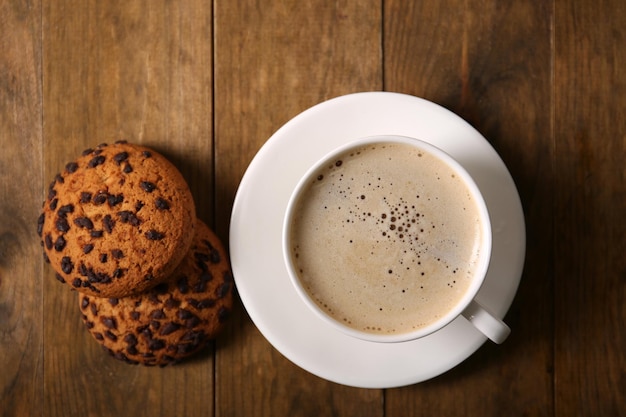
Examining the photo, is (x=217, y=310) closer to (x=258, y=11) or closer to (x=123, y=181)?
(x=123, y=181)

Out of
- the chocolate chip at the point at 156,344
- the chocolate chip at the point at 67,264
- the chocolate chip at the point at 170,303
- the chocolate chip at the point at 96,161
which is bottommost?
the chocolate chip at the point at 156,344

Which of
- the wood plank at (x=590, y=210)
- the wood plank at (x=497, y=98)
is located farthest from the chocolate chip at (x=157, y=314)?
the wood plank at (x=590, y=210)

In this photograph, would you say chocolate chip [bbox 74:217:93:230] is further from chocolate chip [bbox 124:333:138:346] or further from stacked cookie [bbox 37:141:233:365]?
chocolate chip [bbox 124:333:138:346]

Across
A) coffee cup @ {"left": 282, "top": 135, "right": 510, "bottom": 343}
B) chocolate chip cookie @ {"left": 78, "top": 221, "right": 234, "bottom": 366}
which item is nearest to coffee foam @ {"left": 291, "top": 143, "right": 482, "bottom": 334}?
coffee cup @ {"left": 282, "top": 135, "right": 510, "bottom": 343}

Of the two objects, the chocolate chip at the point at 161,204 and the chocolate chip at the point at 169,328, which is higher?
the chocolate chip at the point at 161,204

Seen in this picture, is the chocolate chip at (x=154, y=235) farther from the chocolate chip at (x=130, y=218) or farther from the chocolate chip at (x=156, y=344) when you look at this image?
the chocolate chip at (x=156, y=344)

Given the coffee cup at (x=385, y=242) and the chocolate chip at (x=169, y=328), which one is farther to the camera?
the chocolate chip at (x=169, y=328)

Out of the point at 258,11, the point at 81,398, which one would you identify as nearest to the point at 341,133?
the point at 258,11
